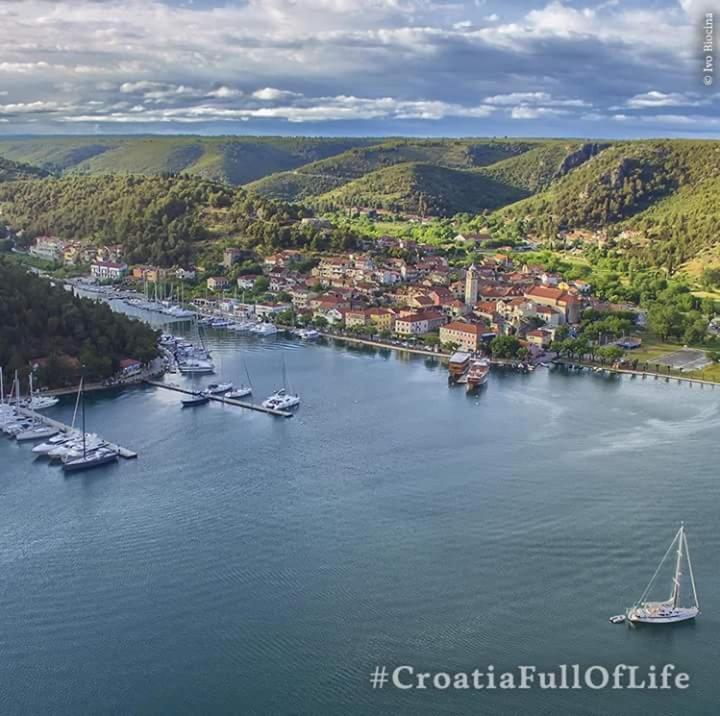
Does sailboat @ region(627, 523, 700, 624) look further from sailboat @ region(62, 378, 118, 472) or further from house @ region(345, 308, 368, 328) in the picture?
house @ region(345, 308, 368, 328)

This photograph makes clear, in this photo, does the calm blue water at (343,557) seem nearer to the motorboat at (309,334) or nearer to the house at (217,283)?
the motorboat at (309,334)

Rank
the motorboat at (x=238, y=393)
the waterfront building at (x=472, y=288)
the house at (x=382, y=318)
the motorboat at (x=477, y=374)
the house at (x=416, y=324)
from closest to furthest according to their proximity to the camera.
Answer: the motorboat at (x=238, y=393) < the motorboat at (x=477, y=374) < the house at (x=416, y=324) < the house at (x=382, y=318) < the waterfront building at (x=472, y=288)

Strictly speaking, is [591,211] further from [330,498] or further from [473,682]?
[473,682]

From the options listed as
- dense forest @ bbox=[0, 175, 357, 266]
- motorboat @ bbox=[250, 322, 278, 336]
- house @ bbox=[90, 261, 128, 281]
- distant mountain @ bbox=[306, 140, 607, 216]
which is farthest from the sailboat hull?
distant mountain @ bbox=[306, 140, 607, 216]

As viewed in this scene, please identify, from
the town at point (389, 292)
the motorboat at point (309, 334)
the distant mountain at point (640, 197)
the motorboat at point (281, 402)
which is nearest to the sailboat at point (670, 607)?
the motorboat at point (281, 402)

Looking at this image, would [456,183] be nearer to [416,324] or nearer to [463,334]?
[416,324]
